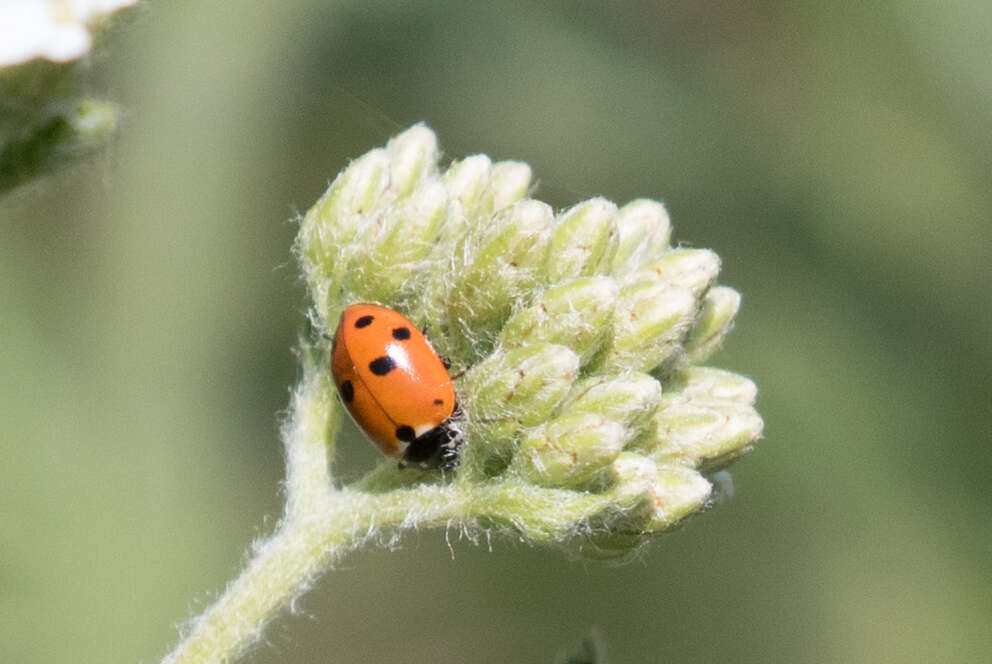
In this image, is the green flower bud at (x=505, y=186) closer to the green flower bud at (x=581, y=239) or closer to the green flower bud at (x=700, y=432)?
the green flower bud at (x=581, y=239)

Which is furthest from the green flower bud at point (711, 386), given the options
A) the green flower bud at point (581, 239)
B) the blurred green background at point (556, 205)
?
the blurred green background at point (556, 205)

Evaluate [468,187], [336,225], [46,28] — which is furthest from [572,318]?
[46,28]

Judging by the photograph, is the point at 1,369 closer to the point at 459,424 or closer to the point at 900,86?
the point at 459,424

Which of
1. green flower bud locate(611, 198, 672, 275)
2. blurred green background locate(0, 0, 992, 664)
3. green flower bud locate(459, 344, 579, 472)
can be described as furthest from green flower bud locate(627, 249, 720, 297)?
blurred green background locate(0, 0, 992, 664)

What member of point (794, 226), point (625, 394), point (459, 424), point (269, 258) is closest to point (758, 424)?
point (625, 394)

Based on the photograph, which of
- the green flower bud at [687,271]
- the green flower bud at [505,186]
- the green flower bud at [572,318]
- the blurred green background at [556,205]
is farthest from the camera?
the blurred green background at [556,205]

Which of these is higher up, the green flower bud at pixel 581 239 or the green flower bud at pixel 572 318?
the green flower bud at pixel 581 239
